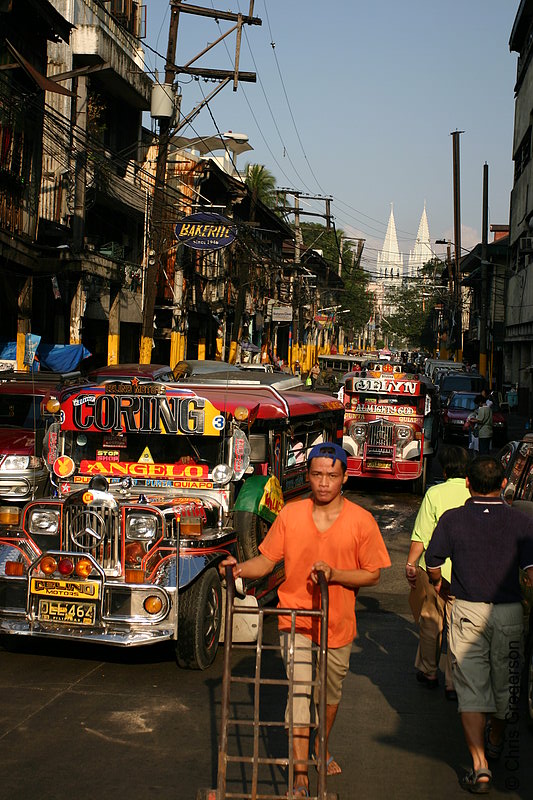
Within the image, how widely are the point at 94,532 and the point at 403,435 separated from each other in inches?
506

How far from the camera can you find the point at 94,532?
7.89m

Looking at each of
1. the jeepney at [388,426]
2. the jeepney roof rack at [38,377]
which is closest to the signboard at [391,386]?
the jeepney at [388,426]

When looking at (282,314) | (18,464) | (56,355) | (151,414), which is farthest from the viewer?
(282,314)

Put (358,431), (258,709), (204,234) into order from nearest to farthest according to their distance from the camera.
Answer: (258,709), (358,431), (204,234)

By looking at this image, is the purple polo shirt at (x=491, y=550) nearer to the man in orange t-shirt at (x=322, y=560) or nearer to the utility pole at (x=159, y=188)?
the man in orange t-shirt at (x=322, y=560)

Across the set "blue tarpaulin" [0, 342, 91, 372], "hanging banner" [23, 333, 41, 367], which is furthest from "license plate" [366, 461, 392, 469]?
"blue tarpaulin" [0, 342, 91, 372]

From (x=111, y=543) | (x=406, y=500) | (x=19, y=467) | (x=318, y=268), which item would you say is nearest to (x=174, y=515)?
(x=111, y=543)

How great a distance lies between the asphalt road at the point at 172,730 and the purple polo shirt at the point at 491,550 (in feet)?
3.88

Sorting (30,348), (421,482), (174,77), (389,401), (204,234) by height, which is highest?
(174,77)

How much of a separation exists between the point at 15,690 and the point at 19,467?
304 inches

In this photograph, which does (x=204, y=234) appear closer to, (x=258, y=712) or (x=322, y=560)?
(x=322, y=560)

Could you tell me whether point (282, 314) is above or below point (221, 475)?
above

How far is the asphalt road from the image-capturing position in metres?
5.77

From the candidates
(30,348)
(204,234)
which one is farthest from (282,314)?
(30,348)
